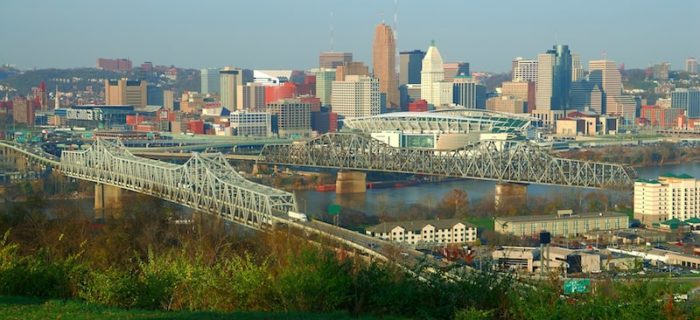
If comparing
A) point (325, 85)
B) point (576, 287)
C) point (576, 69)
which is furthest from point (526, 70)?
point (576, 287)

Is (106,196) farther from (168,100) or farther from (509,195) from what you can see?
(168,100)

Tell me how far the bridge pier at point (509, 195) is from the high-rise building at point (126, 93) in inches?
1277

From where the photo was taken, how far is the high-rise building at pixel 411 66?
6075 cm

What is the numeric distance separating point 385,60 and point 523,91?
6.62 metres

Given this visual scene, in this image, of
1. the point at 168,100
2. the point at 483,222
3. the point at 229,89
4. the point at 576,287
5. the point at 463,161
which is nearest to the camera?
the point at 576,287

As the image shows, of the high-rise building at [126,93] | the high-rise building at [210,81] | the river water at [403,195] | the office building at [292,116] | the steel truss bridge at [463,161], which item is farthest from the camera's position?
the high-rise building at [210,81]

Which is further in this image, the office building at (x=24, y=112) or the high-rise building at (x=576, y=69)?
the high-rise building at (x=576, y=69)

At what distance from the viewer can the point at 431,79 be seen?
53.9m

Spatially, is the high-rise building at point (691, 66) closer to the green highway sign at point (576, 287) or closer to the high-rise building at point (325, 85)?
the high-rise building at point (325, 85)

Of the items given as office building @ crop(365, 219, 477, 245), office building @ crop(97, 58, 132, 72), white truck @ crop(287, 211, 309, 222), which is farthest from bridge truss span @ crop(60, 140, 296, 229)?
office building @ crop(97, 58, 132, 72)

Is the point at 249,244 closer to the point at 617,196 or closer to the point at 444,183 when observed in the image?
the point at 617,196

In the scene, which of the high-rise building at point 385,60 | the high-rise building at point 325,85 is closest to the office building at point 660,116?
the high-rise building at point 385,60

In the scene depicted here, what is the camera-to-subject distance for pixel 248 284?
16.3 ft

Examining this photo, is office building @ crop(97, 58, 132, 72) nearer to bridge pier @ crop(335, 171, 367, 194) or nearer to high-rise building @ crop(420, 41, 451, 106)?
high-rise building @ crop(420, 41, 451, 106)
